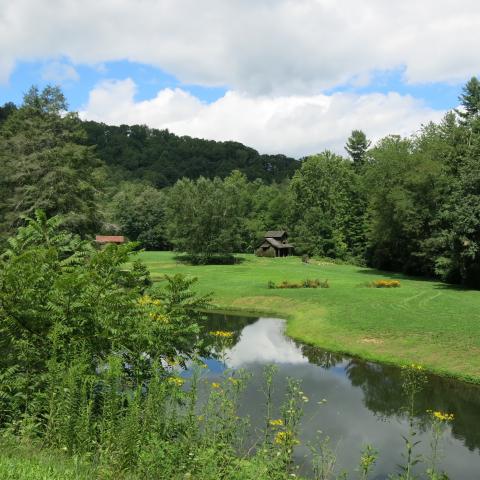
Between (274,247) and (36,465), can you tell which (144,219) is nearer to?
(274,247)

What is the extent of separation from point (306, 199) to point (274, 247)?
13.2 meters

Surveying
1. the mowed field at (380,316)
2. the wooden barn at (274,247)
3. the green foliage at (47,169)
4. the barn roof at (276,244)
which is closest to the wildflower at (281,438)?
the mowed field at (380,316)

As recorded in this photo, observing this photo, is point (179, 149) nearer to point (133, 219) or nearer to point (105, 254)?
point (133, 219)

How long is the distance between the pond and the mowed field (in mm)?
1229

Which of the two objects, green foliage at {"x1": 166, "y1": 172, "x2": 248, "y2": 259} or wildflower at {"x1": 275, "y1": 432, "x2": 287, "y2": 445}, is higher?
green foliage at {"x1": 166, "y1": 172, "x2": 248, "y2": 259}

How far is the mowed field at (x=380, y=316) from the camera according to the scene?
22.7m

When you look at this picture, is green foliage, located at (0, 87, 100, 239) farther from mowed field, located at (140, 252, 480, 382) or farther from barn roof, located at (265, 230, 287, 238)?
barn roof, located at (265, 230, 287, 238)

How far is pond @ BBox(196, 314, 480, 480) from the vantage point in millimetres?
12867

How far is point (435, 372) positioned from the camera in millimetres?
20984

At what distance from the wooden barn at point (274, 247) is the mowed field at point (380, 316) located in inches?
1578

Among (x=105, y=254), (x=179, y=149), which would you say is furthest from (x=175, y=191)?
(x=179, y=149)

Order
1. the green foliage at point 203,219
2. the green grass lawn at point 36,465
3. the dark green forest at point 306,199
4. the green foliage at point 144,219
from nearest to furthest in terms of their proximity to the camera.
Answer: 1. the green grass lawn at point 36,465
2. the dark green forest at point 306,199
3. the green foliage at point 203,219
4. the green foliage at point 144,219

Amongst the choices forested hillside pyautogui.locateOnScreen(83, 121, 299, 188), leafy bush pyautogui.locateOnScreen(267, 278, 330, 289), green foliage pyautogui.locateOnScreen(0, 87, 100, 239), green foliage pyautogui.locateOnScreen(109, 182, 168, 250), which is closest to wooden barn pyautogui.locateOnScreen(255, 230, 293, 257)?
green foliage pyautogui.locateOnScreen(109, 182, 168, 250)

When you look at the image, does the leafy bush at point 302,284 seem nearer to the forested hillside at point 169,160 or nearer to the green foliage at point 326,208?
the green foliage at point 326,208
